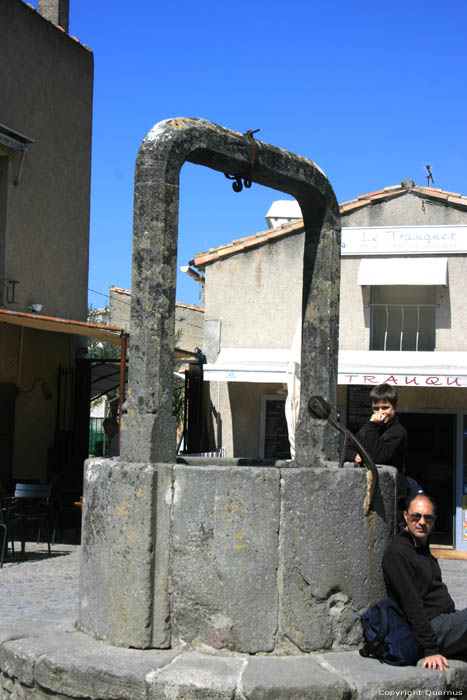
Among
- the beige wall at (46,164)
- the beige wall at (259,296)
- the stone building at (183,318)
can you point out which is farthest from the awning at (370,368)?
the stone building at (183,318)

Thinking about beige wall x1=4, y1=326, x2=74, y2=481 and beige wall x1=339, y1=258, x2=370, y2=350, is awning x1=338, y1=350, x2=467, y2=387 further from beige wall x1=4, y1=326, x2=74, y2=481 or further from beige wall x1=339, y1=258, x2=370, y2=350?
beige wall x1=4, y1=326, x2=74, y2=481

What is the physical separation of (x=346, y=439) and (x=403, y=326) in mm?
9347

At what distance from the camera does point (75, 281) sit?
592 inches

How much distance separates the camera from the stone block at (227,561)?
442 centimetres

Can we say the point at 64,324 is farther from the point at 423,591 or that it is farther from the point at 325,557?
the point at 423,591

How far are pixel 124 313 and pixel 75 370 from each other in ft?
48.5

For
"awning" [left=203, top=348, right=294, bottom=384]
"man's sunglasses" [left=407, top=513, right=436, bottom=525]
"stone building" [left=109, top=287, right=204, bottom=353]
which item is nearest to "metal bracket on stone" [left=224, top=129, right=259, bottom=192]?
"man's sunglasses" [left=407, top=513, right=436, bottom=525]

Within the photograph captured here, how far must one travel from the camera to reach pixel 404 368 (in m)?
12.8

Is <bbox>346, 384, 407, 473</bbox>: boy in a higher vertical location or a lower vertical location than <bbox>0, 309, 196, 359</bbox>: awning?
lower

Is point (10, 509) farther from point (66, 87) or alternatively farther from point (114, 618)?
point (66, 87)

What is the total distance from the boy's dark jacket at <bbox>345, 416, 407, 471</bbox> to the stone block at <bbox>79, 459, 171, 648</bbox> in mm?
1408

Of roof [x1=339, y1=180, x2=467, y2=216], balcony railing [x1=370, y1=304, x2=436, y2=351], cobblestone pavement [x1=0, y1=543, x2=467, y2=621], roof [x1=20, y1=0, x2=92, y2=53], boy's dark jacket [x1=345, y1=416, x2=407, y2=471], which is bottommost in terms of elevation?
cobblestone pavement [x1=0, y1=543, x2=467, y2=621]

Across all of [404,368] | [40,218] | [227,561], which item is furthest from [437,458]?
[227,561]

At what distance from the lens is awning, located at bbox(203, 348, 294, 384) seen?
1302 centimetres
